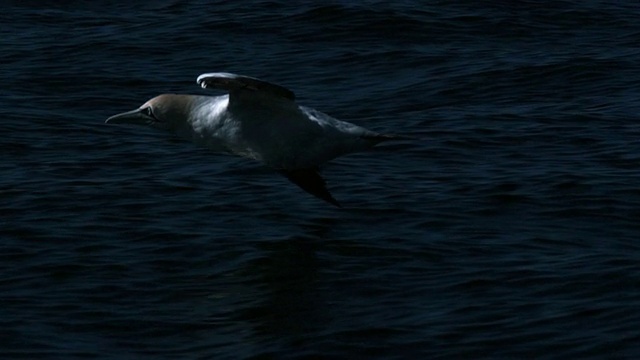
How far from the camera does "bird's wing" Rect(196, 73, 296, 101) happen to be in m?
13.6

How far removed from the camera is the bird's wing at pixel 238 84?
537 inches

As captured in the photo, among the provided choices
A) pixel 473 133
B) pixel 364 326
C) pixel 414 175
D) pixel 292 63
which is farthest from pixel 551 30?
pixel 364 326

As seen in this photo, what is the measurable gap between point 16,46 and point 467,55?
7868mm

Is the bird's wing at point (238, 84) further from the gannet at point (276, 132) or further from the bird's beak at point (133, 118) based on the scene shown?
the bird's beak at point (133, 118)

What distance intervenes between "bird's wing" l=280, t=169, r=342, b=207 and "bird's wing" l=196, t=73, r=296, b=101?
92 cm

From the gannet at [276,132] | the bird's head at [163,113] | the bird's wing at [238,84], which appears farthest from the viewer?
the bird's head at [163,113]

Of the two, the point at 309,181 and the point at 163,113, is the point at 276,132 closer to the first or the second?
the point at 309,181

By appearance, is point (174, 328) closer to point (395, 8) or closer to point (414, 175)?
point (414, 175)

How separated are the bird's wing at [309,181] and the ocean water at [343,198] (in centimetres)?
51

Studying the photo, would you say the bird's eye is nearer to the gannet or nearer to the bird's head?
the bird's head

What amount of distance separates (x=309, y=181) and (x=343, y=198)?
172 cm

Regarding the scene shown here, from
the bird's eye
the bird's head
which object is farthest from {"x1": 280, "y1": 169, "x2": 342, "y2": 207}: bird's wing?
the bird's eye

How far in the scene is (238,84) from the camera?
14.0m

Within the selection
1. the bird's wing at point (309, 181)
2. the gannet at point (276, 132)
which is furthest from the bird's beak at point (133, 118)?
the bird's wing at point (309, 181)
